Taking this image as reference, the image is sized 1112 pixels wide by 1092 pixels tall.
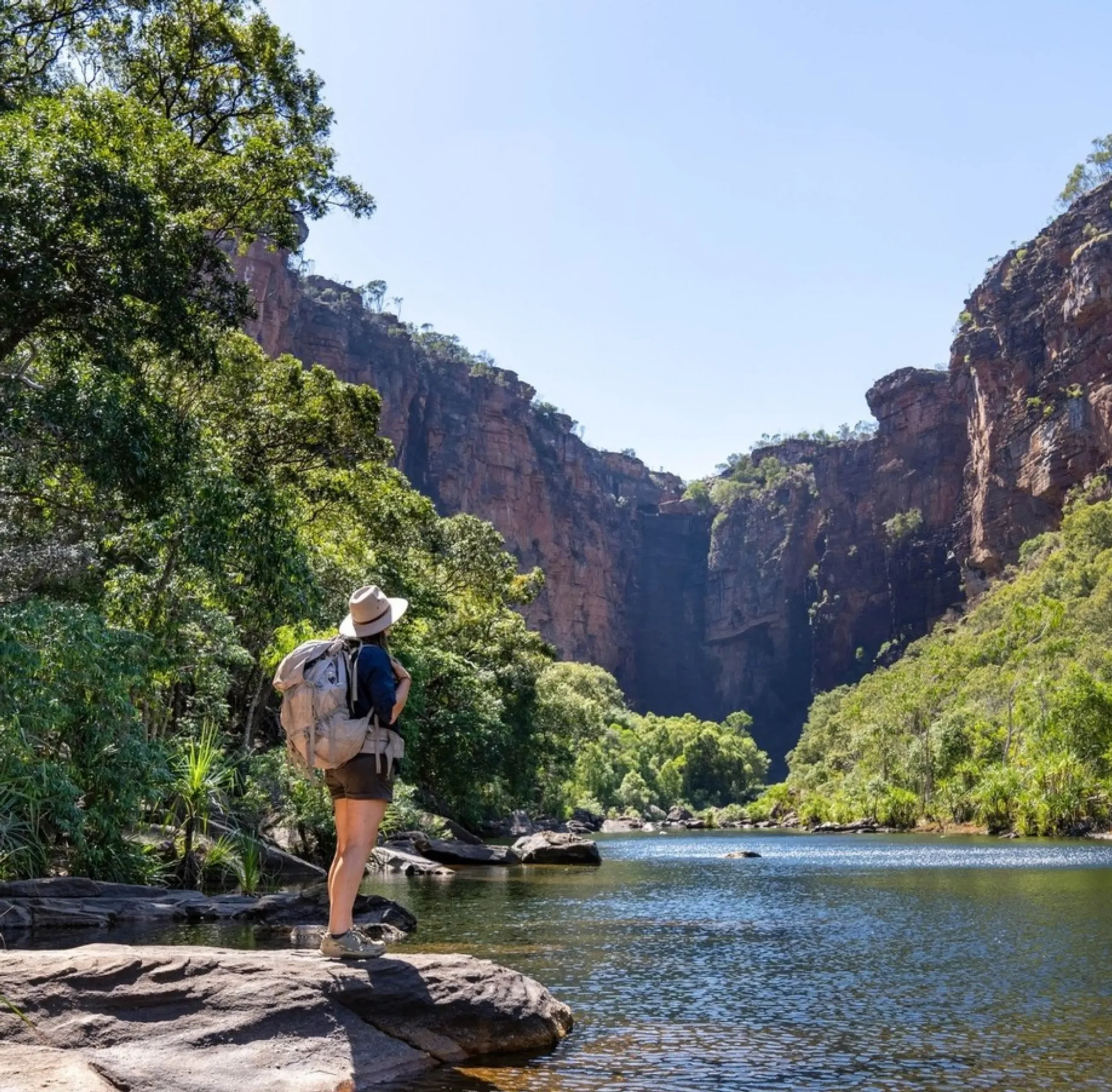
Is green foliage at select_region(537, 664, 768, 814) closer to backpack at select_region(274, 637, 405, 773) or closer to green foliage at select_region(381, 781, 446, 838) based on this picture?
green foliage at select_region(381, 781, 446, 838)

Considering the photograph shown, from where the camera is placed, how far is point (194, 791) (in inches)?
662

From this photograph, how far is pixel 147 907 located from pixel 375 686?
8460 mm

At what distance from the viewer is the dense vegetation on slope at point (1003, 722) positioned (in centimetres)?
4634

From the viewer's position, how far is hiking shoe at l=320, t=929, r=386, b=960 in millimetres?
7016

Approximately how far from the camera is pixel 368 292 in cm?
14600

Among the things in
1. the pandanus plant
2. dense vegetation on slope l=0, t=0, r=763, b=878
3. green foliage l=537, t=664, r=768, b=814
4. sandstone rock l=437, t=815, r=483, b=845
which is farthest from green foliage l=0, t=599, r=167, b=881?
green foliage l=537, t=664, r=768, b=814

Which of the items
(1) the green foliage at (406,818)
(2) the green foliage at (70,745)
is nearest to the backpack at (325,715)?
(2) the green foliage at (70,745)

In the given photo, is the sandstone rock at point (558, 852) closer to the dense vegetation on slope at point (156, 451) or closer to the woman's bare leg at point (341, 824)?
the dense vegetation on slope at point (156, 451)

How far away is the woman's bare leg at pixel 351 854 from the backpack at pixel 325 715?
0.86 feet

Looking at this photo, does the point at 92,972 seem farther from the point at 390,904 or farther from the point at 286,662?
the point at 390,904

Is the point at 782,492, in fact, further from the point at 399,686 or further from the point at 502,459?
the point at 399,686

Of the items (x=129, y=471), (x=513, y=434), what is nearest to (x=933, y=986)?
(x=129, y=471)

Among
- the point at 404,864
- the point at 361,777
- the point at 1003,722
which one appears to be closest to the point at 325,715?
the point at 361,777

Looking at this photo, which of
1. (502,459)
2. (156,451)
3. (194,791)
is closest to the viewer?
(156,451)
